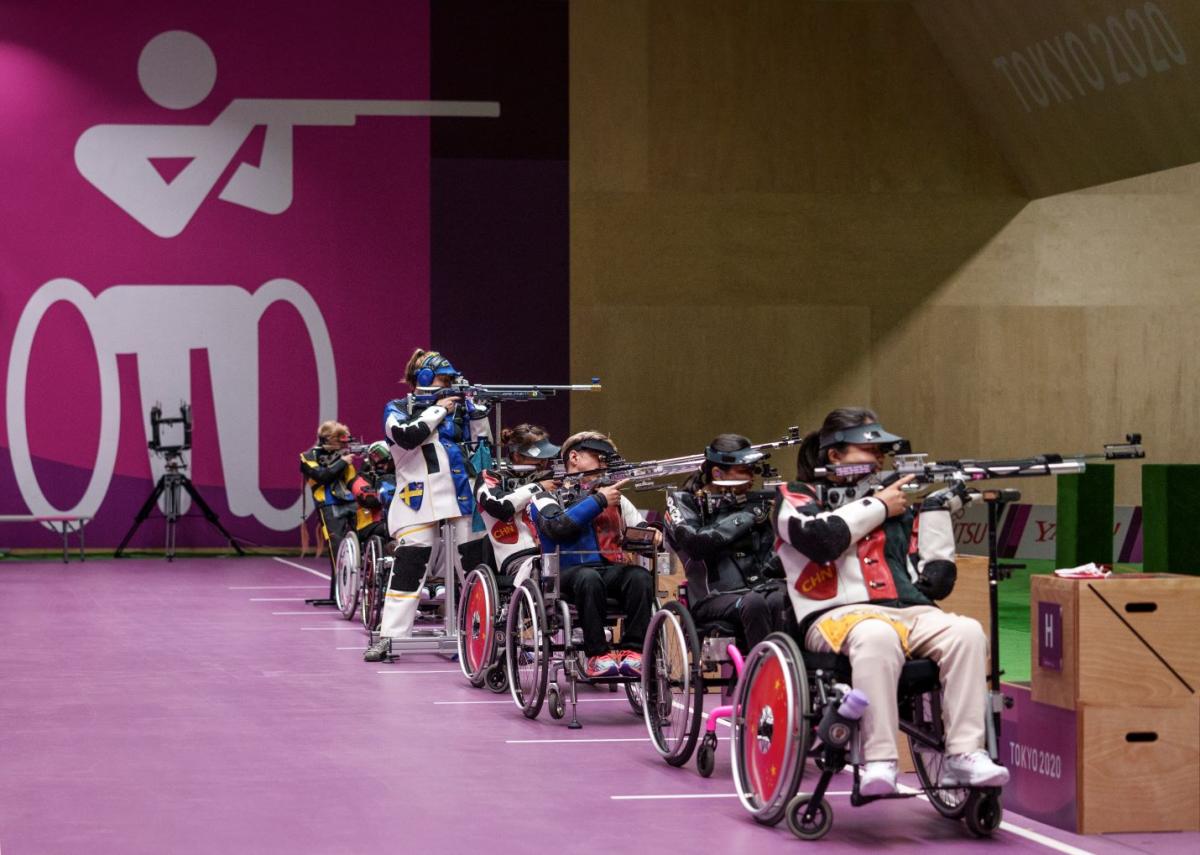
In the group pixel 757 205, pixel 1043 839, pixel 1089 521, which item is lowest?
pixel 1043 839

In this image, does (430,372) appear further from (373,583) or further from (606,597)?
(606,597)

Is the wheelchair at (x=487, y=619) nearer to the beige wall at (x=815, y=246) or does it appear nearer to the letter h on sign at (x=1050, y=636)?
the letter h on sign at (x=1050, y=636)

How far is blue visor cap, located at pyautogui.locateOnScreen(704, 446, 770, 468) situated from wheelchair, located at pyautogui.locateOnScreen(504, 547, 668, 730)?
56 cm

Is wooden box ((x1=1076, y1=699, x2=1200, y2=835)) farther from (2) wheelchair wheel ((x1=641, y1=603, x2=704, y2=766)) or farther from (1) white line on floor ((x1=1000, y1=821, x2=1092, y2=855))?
(2) wheelchair wheel ((x1=641, y1=603, x2=704, y2=766))

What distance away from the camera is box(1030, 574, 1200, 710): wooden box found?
5.23 metres

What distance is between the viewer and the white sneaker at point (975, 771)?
4.92 meters

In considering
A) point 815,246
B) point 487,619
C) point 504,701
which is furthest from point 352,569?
point 815,246

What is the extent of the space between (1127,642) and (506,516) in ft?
12.9

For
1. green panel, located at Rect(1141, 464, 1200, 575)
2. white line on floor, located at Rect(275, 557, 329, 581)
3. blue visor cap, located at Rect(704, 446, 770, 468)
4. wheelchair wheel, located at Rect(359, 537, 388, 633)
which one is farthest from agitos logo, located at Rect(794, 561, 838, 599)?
white line on floor, located at Rect(275, 557, 329, 581)

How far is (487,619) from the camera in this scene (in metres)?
8.29

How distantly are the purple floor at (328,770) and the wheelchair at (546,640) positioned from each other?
0.40 feet

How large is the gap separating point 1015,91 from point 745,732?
43.9ft

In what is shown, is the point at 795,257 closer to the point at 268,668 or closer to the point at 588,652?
the point at 268,668

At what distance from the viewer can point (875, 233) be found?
1891 centimetres
